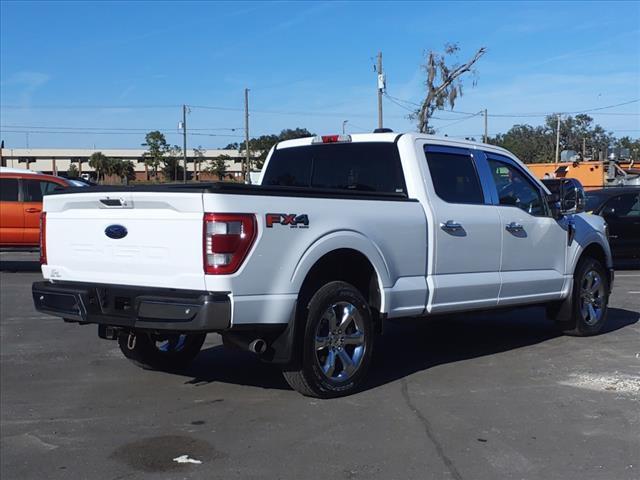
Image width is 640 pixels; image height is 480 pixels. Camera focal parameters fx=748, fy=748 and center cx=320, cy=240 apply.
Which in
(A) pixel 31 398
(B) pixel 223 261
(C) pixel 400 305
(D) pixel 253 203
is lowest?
(A) pixel 31 398

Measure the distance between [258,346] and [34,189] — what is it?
1141cm

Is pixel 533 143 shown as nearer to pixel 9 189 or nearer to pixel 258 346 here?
pixel 9 189

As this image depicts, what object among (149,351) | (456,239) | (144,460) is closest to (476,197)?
(456,239)

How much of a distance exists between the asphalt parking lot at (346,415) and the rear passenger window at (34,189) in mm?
7527

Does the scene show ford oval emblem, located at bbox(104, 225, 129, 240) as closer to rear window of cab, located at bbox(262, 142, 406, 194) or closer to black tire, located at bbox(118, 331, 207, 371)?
black tire, located at bbox(118, 331, 207, 371)

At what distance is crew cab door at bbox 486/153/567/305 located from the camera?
7.13 m

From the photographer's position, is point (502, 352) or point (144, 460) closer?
point (144, 460)

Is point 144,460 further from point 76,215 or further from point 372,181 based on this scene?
point 372,181

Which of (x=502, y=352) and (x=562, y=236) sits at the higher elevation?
(x=562, y=236)

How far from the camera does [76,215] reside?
5.65 m

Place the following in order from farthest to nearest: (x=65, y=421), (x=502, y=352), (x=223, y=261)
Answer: (x=502, y=352) → (x=65, y=421) → (x=223, y=261)

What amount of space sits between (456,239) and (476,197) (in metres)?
0.64

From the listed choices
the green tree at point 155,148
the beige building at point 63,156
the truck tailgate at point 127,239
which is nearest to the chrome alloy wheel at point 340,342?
the truck tailgate at point 127,239

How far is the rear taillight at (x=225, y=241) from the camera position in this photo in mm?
4875
